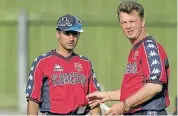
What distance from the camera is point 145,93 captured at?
4.88 meters

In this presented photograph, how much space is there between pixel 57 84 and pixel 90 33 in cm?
738

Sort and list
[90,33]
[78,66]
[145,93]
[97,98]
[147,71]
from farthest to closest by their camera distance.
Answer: [90,33] < [78,66] < [97,98] < [147,71] < [145,93]

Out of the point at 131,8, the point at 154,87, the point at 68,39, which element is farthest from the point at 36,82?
the point at 154,87

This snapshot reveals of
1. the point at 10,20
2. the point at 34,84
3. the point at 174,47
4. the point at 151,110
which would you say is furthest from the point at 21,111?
the point at 151,110

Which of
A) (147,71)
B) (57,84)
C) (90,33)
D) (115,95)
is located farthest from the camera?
(90,33)

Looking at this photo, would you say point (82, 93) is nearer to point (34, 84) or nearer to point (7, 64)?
point (34, 84)

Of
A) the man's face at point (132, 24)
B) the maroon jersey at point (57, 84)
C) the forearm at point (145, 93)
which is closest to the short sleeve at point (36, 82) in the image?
the maroon jersey at point (57, 84)

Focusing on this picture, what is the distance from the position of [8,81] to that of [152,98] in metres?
8.76

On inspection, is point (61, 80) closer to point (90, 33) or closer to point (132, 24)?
point (132, 24)

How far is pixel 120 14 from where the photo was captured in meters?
5.14

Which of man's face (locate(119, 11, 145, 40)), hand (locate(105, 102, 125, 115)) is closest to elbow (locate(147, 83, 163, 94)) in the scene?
hand (locate(105, 102, 125, 115))

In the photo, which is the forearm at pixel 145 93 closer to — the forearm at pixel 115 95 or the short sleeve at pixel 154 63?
the short sleeve at pixel 154 63

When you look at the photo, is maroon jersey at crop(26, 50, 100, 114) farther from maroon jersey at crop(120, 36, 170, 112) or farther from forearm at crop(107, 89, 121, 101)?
maroon jersey at crop(120, 36, 170, 112)

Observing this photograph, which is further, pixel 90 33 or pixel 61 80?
pixel 90 33
